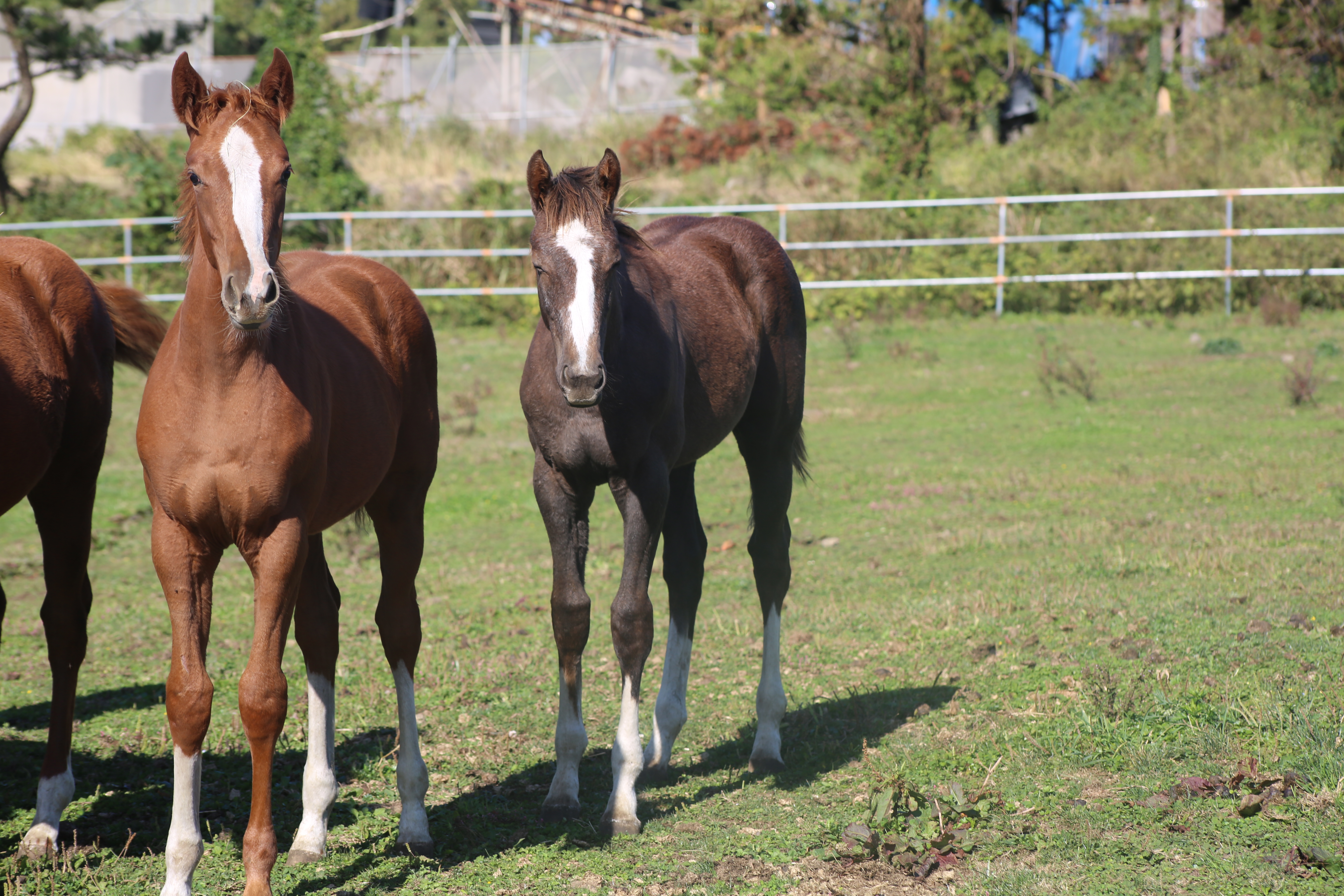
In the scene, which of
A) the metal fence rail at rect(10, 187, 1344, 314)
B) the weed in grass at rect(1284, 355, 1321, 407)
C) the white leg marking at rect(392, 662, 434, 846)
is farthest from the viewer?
the metal fence rail at rect(10, 187, 1344, 314)

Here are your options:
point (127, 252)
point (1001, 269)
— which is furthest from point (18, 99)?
point (1001, 269)

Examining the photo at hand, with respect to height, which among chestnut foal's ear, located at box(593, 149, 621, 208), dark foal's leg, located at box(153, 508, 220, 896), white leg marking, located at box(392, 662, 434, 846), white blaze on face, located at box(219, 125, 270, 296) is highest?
chestnut foal's ear, located at box(593, 149, 621, 208)

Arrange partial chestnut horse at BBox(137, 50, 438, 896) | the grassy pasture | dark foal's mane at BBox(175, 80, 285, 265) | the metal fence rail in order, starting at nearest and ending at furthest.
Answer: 1. partial chestnut horse at BBox(137, 50, 438, 896)
2. dark foal's mane at BBox(175, 80, 285, 265)
3. the grassy pasture
4. the metal fence rail

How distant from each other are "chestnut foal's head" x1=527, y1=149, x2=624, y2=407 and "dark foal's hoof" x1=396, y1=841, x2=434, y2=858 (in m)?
1.62

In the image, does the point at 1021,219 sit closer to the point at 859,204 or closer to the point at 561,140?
the point at 859,204

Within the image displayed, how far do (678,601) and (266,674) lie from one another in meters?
1.95

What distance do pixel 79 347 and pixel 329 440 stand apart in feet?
4.83

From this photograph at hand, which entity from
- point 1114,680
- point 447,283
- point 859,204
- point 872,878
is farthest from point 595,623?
point 447,283

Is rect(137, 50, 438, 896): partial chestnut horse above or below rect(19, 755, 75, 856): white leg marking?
above

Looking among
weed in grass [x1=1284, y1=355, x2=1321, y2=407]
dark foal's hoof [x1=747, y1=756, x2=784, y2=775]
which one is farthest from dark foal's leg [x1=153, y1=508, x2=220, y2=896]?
weed in grass [x1=1284, y1=355, x2=1321, y2=407]

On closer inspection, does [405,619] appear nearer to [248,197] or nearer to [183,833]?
[183,833]

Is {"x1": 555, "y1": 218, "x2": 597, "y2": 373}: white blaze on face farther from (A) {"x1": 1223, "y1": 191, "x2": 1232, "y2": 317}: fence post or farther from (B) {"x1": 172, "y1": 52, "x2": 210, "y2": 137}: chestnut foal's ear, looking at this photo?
(A) {"x1": 1223, "y1": 191, "x2": 1232, "y2": 317}: fence post

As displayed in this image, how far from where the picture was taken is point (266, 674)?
3.35 m

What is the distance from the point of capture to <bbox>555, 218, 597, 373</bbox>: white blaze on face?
11.8 feet
